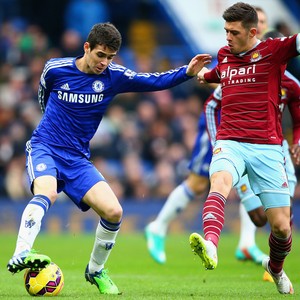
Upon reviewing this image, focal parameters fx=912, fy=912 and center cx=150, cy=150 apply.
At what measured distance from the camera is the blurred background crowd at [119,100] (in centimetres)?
1753

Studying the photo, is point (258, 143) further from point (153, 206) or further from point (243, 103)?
point (153, 206)

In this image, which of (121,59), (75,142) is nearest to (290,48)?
(75,142)

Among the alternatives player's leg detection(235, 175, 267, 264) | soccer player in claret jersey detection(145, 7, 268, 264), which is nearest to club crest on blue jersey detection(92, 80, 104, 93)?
player's leg detection(235, 175, 267, 264)

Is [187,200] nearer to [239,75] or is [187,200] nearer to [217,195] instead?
[239,75]

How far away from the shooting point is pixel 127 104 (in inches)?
746

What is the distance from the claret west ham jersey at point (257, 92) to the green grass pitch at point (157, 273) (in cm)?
142

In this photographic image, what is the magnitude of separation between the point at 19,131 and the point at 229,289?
9891mm

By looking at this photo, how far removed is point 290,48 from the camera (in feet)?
25.8

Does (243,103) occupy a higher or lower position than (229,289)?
higher

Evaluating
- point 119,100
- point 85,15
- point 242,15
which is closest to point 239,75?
point 242,15

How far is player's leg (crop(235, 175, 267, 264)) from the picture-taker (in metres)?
10.2

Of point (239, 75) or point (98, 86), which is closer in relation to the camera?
point (239, 75)

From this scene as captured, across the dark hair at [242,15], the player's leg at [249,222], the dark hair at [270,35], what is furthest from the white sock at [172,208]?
the dark hair at [242,15]

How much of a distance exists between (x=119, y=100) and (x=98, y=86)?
10.4 m
